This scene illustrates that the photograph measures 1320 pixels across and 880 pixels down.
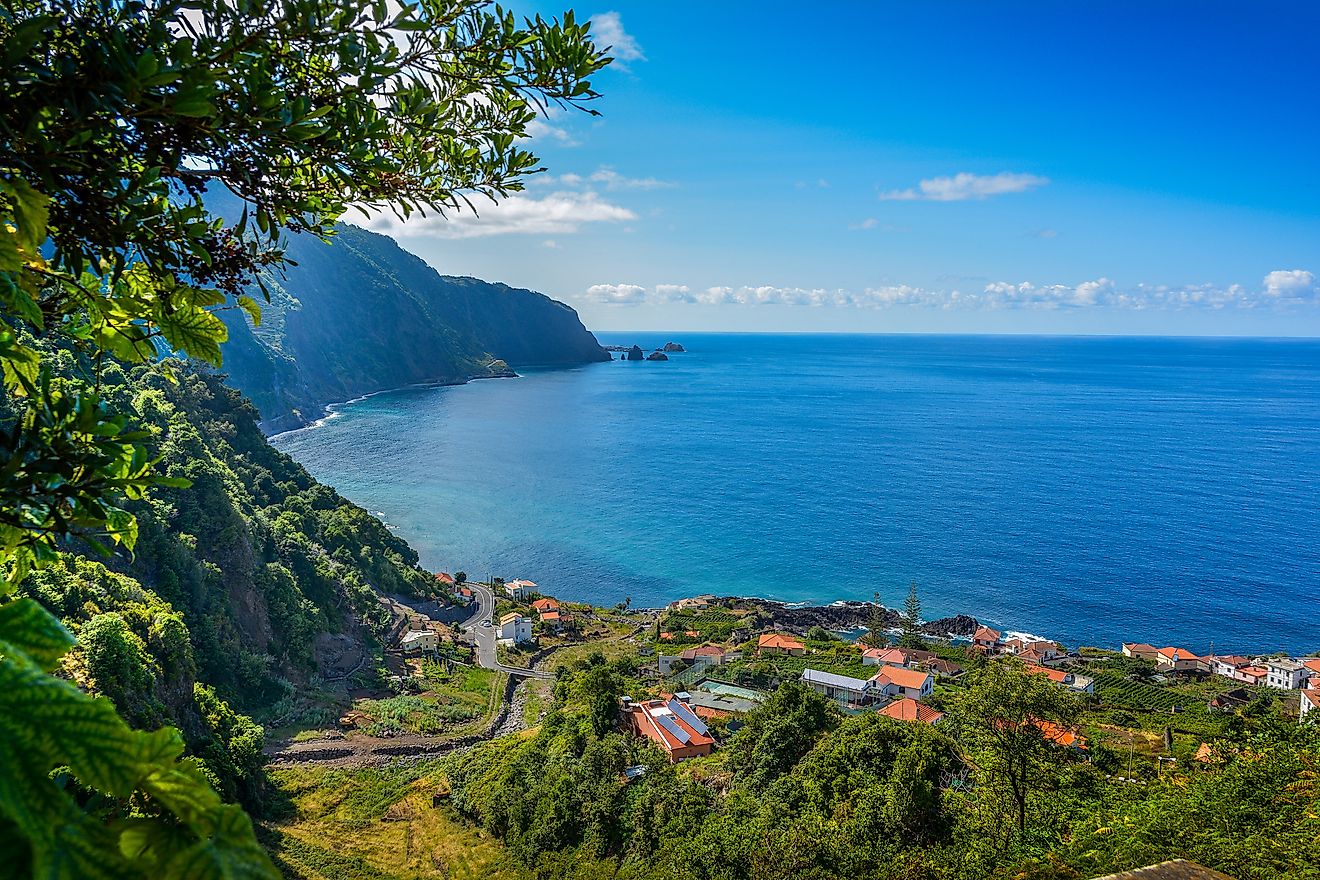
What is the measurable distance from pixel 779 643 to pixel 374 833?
29288mm

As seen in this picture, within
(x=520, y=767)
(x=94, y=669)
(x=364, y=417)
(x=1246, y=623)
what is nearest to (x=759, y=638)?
(x=520, y=767)

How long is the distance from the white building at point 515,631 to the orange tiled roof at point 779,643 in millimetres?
15058

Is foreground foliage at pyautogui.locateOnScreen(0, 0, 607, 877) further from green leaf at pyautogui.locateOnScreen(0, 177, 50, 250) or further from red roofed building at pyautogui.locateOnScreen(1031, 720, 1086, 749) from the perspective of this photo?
red roofed building at pyautogui.locateOnScreen(1031, 720, 1086, 749)

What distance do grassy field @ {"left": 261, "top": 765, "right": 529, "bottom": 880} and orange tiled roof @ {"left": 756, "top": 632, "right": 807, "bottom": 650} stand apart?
24856 mm

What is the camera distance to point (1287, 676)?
4012 centimetres

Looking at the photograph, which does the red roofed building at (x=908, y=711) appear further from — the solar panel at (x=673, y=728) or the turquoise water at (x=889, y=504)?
the turquoise water at (x=889, y=504)

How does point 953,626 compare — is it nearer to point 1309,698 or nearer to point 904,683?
point 904,683

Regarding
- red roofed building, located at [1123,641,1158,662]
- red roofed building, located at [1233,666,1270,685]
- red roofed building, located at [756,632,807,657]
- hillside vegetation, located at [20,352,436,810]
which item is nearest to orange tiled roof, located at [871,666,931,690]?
red roofed building, located at [756,632,807,657]

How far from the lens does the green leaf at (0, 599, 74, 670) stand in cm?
99

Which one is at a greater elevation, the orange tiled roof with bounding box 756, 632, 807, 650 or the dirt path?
the dirt path

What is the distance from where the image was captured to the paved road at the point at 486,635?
41.8 metres

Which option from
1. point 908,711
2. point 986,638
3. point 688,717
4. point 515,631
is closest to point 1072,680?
point 986,638

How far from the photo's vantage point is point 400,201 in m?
3.11

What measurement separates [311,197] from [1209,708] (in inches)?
1809
